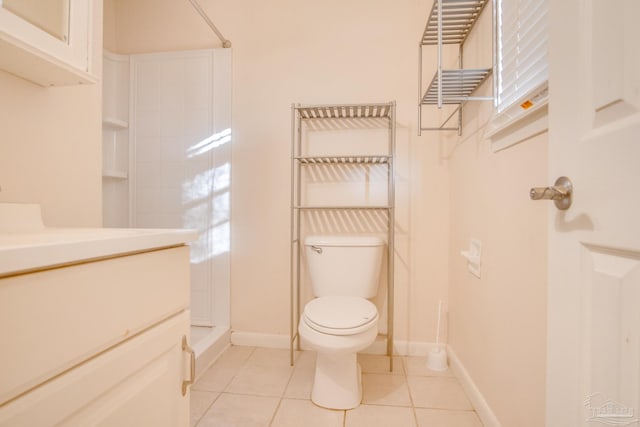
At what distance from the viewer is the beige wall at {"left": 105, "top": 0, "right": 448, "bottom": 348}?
1965 mm

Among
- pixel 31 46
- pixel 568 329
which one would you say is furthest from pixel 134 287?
pixel 568 329

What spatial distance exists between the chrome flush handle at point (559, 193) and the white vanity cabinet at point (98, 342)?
2.50ft

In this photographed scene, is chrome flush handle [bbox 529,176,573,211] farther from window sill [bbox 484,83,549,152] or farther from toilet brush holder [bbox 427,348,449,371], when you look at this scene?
toilet brush holder [bbox 427,348,449,371]

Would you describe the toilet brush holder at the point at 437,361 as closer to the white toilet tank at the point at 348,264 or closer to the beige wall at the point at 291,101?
the beige wall at the point at 291,101

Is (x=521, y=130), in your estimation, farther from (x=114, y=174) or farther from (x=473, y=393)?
(x=114, y=174)

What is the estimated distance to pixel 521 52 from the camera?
1042mm

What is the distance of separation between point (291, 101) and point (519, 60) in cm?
133

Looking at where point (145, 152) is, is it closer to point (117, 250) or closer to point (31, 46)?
point (31, 46)

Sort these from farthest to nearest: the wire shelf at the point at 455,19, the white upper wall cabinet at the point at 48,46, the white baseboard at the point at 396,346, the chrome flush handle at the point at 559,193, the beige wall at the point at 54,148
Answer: the white baseboard at the point at 396,346 < the wire shelf at the point at 455,19 < the beige wall at the point at 54,148 < the white upper wall cabinet at the point at 48,46 < the chrome flush handle at the point at 559,193

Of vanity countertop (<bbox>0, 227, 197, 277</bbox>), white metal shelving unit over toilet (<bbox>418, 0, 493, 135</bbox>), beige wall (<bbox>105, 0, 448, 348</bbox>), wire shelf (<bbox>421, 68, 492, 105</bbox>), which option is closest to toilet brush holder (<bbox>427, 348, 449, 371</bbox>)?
beige wall (<bbox>105, 0, 448, 348</bbox>)

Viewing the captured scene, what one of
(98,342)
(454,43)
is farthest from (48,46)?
(454,43)

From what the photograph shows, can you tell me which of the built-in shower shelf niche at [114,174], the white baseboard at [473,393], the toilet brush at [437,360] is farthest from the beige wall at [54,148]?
the toilet brush at [437,360]

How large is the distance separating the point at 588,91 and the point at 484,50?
1093 mm

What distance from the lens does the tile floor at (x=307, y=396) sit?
1.38 meters
